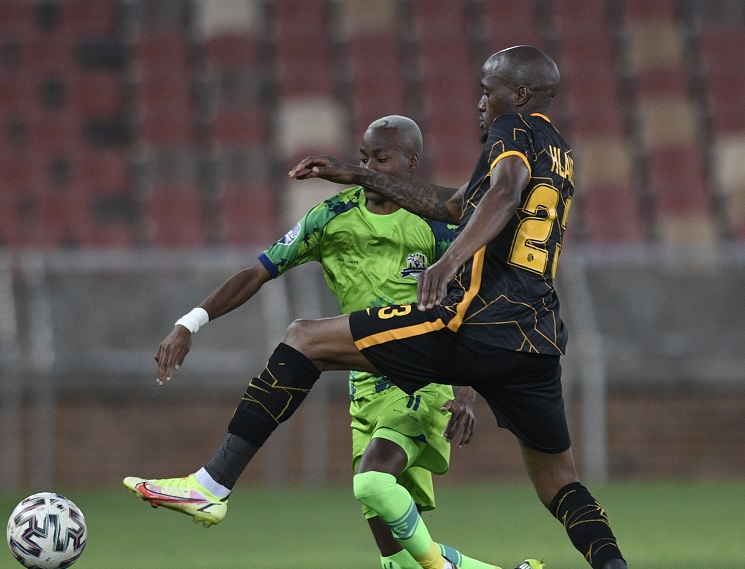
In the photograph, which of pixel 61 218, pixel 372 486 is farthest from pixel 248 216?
pixel 372 486

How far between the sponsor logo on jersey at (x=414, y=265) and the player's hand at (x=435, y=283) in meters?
1.12

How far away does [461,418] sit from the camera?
5473mm

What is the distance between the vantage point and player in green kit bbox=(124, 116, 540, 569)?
18.0 feet

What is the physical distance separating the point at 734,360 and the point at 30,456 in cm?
653

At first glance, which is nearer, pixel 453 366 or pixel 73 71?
pixel 453 366

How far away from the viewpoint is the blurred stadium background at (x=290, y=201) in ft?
38.7

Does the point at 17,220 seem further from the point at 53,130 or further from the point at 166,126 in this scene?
the point at 166,126

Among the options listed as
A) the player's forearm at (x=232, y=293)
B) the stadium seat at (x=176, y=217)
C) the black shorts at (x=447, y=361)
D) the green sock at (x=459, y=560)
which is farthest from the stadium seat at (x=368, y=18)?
the black shorts at (x=447, y=361)

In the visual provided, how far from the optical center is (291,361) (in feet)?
16.1

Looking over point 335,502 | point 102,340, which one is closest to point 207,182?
point 102,340

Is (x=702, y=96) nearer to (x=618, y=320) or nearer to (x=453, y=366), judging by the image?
(x=618, y=320)

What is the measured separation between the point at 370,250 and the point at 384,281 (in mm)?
153

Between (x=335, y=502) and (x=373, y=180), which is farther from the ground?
(x=373, y=180)

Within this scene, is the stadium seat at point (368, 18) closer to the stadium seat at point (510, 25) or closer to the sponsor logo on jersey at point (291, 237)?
the stadium seat at point (510, 25)
